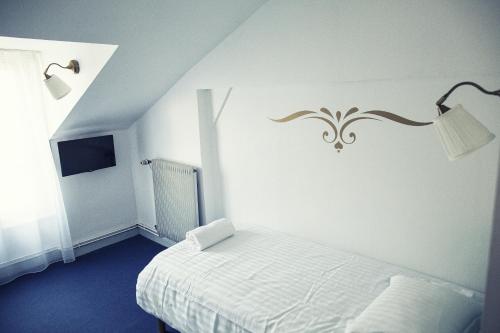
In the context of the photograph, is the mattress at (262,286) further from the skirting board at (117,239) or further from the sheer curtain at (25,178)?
the sheer curtain at (25,178)

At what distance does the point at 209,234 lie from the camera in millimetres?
2961

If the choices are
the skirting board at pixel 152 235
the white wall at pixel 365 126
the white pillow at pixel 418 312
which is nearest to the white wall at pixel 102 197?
the skirting board at pixel 152 235

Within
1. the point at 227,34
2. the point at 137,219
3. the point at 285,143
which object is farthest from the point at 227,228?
the point at 137,219

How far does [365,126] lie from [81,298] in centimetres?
297

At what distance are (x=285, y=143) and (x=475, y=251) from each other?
1577mm

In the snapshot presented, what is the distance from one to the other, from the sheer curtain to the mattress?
6.22ft

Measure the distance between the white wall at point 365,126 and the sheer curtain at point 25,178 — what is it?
1.62 meters

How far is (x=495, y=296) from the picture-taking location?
1.08m

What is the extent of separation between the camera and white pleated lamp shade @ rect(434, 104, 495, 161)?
1.47 meters

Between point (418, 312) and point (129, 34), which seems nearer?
point (418, 312)

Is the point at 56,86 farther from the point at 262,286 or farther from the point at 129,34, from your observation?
the point at 262,286

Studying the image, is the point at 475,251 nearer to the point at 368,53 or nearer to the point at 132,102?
the point at 368,53

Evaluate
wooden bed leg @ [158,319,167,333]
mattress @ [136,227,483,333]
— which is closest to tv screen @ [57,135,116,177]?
mattress @ [136,227,483,333]

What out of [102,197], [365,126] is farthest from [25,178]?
[365,126]
